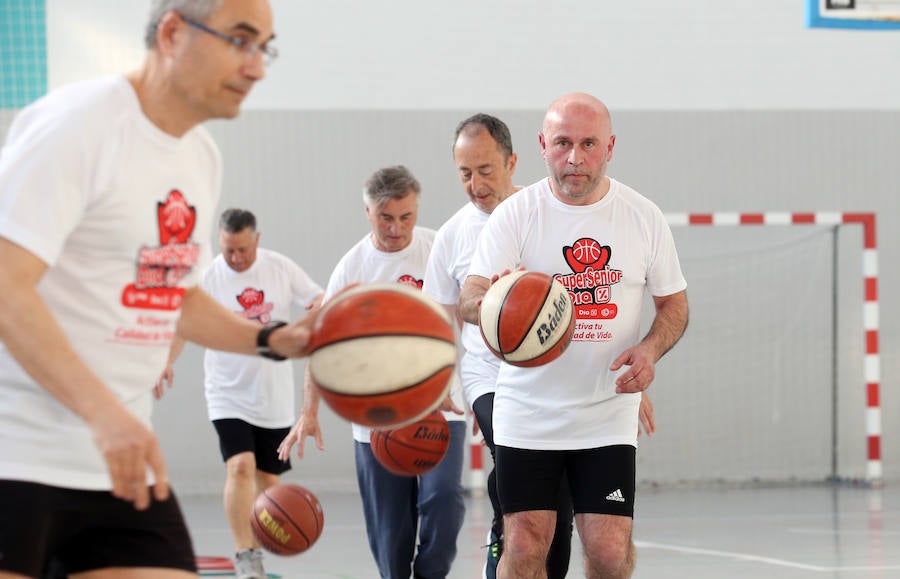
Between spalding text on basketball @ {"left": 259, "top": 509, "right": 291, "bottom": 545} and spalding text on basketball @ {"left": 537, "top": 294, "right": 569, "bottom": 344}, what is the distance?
81.7 inches

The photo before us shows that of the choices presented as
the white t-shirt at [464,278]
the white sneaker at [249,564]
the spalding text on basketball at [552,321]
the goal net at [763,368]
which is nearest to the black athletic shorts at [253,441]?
the white sneaker at [249,564]

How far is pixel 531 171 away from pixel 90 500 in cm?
899

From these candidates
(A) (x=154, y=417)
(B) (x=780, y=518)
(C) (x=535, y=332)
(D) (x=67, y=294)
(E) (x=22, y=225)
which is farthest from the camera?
(A) (x=154, y=417)

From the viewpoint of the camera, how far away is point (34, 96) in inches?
436

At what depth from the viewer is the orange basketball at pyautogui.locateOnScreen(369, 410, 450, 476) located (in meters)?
5.21

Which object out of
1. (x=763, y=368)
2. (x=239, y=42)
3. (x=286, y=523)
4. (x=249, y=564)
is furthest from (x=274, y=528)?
(x=763, y=368)

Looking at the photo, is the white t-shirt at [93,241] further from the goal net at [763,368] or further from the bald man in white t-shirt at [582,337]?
the goal net at [763,368]

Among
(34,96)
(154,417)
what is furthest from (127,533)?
(34,96)

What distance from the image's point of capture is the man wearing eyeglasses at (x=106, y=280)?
230cm

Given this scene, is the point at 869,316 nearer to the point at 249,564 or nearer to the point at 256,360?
the point at 256,360

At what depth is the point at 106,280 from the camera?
2.55 m

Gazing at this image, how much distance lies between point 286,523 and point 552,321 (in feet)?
6.96

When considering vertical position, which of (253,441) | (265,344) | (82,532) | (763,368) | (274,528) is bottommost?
(274,528)

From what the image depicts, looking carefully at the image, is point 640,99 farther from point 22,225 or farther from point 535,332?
point 22,225
